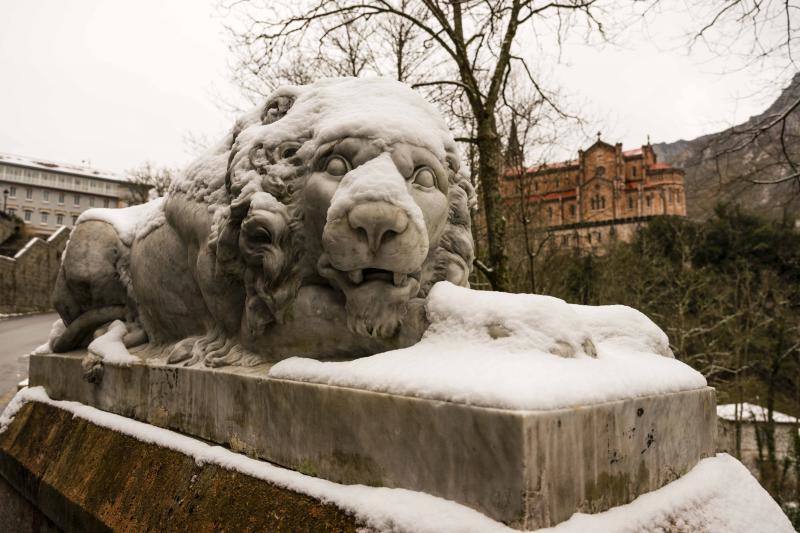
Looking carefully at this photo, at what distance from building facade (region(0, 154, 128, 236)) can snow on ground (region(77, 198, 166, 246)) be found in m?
58.3

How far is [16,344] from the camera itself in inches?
672

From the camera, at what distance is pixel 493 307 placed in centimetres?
182

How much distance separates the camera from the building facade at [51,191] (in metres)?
57.6

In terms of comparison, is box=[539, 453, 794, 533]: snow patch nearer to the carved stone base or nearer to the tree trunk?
the carved stone base

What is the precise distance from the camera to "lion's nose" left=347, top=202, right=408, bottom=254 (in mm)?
1838

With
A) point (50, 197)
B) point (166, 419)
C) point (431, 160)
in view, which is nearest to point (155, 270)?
point (166, 419)

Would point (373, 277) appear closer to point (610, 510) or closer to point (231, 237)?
point (231, 237)

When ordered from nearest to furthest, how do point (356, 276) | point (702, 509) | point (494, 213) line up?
point (702, 509)
point (356, 276)
point (494, 213)

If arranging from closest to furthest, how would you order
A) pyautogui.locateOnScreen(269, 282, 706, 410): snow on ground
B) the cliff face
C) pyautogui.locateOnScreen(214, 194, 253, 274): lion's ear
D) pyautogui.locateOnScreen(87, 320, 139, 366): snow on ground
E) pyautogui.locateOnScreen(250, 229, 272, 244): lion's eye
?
pyautogui.locateOnScreen(269, 282, 706, 410): snow on ground < pyautogui.locateOnScreen(250, 229, 272, 244): lion's eye < pyautogui.locateOnScreen(214, 194, 253, 274): lion's ear < pyautogui.locateOnScreen(87, 320, 139, 366): snow on ground < the cliff face

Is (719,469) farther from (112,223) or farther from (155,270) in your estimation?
(112,223)

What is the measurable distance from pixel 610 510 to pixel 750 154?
6848 millimetres

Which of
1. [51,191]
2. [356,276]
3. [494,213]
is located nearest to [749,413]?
[494,213]

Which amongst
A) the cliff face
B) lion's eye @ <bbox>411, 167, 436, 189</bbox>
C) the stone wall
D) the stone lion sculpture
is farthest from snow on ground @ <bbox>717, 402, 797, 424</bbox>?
the stone wall

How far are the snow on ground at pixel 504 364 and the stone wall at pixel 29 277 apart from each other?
101 ft
